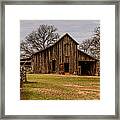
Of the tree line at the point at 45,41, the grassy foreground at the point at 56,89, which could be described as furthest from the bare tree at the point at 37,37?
the grassy foreground at the point at 56,89

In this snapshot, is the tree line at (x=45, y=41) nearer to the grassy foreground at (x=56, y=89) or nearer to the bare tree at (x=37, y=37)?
the bare tree at (x=37, y=37)

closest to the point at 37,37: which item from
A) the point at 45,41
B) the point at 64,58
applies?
the point at 45,41

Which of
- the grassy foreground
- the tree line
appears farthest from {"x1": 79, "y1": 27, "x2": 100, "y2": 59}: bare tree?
the grassy foreground

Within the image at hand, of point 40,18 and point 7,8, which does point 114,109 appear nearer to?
point 40,18

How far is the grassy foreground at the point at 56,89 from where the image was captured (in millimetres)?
2277

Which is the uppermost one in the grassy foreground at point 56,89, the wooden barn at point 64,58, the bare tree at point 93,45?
the bare tree at point 93,45

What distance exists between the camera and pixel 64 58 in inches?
89.9

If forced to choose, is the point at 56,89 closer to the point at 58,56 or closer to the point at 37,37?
the point at 58,56

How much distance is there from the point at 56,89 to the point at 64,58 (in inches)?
5.8

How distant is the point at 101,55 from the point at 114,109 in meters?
0.26

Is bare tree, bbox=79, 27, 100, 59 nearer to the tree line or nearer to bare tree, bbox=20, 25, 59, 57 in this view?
the tree line

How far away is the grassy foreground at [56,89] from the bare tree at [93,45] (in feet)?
0.38

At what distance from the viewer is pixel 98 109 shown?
7.49 ft

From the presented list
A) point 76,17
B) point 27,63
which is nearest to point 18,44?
point 27,63
